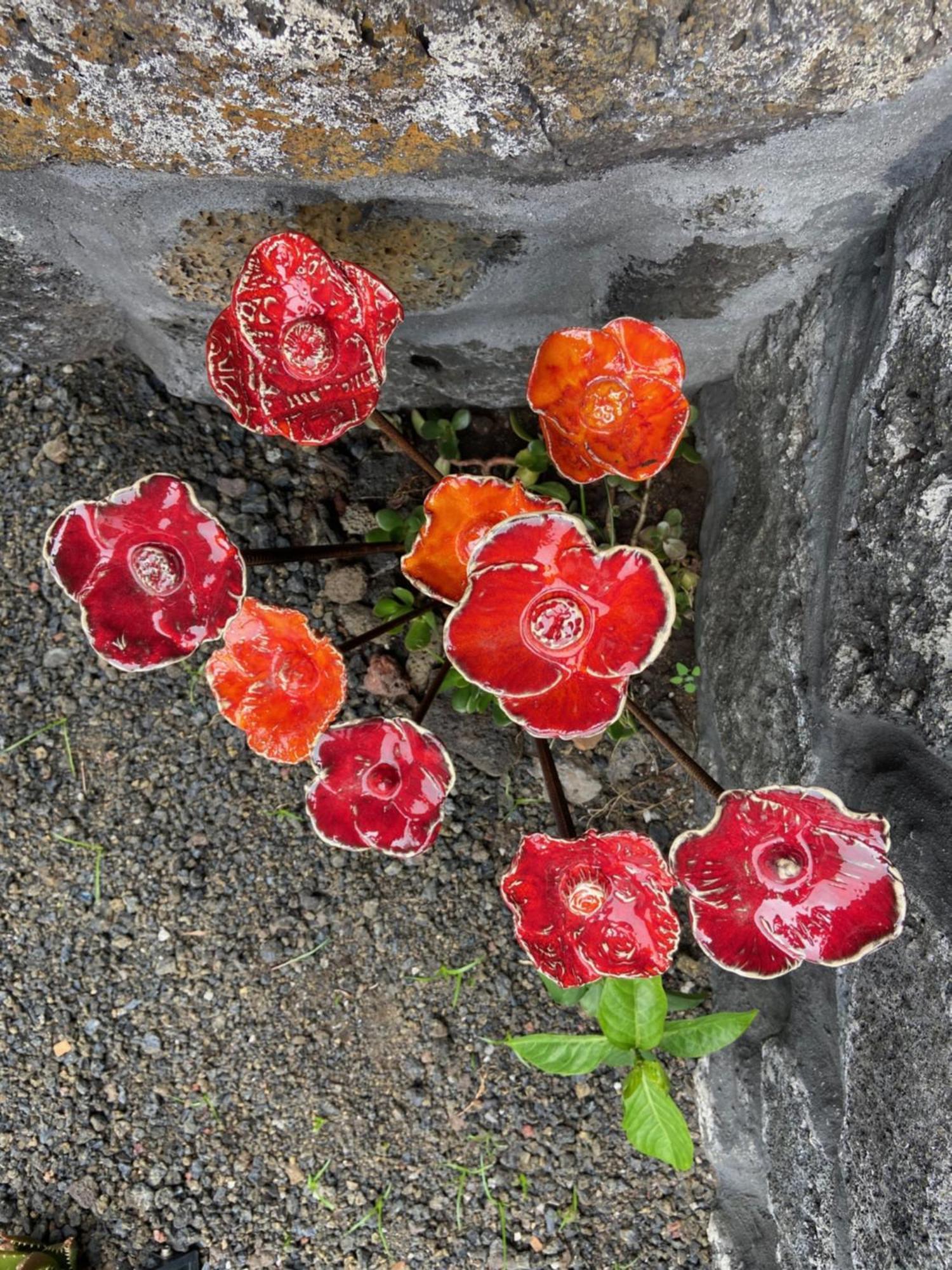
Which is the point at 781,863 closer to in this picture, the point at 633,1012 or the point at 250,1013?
the point at 633,1012

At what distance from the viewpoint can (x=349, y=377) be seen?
149 centimetres

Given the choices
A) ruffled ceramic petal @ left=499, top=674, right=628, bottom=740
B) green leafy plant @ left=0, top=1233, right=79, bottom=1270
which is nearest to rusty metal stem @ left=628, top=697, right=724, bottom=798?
ruffled ceramic petal @ left=499, top=674, right=628, bottom=740

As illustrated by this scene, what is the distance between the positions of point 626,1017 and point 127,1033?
1.33 metres

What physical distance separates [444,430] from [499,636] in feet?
3.55

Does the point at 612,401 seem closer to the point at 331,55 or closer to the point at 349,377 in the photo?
the point at 349,377

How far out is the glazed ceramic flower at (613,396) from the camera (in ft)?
5.08

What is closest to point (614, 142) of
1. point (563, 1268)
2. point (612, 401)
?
point (612, 401)

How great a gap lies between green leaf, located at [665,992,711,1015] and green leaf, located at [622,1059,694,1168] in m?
0.29

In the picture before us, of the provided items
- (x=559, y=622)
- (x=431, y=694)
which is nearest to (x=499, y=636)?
(x=559, y=622)

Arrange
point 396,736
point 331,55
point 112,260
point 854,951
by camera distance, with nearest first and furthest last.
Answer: point 331,55, point 854,951, point 396,736, point 112,260

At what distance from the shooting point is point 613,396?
5.27ft

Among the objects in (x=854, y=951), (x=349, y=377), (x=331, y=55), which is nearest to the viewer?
(x=331, y=55)

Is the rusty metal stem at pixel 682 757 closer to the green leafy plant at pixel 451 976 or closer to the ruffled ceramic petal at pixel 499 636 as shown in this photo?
the ruffled ceramic petal at pixel 499 636

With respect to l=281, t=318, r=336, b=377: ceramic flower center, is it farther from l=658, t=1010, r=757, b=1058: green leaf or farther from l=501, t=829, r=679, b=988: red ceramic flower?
l=658, t=1010, r=757, b=1058: green leaf
